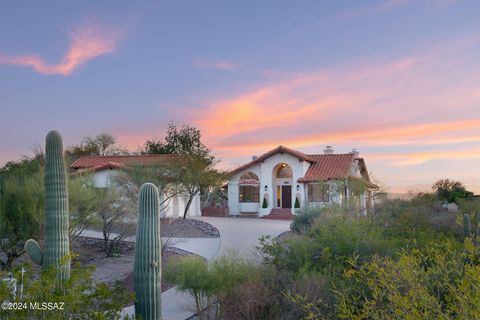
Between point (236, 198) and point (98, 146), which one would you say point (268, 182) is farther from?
point (98, 146)

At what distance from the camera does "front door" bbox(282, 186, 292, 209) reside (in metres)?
36.3

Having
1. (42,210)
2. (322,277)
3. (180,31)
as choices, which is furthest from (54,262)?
(180,31)

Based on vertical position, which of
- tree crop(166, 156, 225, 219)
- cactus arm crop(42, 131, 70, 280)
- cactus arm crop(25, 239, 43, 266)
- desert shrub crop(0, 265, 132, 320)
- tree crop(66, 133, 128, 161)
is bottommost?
desert shrub crop(0, 265, 132, 320)

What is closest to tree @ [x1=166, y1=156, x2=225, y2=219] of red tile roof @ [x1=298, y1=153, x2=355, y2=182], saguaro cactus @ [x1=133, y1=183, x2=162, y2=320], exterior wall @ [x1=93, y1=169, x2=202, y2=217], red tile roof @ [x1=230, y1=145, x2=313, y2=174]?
exterior wall @ [x1=93, y1=169, x2=202, y2=217]

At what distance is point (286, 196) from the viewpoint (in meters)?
36.5

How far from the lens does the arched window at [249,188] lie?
36.8 metres

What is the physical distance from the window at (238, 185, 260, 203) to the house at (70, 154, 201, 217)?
10.8 ft

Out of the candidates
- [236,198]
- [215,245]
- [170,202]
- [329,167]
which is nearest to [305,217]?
[215,245]

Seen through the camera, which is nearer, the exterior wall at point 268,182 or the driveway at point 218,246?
the driveway at point 218,246

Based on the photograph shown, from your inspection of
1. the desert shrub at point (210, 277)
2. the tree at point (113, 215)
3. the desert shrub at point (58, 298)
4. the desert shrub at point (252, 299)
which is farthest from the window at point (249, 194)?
the desert shrub at point (58, 298)

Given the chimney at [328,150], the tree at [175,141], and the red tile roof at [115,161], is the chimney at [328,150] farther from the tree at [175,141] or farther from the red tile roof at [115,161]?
the tree at [175,141]

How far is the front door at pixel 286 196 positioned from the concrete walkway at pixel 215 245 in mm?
8282

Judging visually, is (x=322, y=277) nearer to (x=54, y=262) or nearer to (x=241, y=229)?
(x=54, y=262)

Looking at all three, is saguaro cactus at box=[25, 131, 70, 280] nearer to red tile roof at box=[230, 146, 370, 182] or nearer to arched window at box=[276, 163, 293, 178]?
red tile roof at box=[230, 146, 370, 182]
